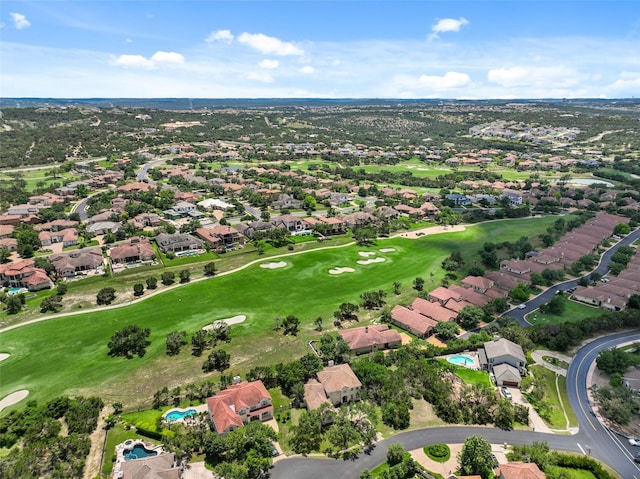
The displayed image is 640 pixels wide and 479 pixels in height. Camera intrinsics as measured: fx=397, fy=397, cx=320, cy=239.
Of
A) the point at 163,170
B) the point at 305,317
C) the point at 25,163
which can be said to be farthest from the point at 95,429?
the point at 25,163

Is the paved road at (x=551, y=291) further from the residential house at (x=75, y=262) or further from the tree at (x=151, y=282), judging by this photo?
the residential house at (x=75, y=262)

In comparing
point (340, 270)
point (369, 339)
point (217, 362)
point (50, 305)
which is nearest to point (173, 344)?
point (217, 362)

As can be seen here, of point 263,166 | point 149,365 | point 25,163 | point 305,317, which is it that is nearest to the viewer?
point 149,365

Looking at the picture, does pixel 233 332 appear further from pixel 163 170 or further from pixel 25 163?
pixel 25 163

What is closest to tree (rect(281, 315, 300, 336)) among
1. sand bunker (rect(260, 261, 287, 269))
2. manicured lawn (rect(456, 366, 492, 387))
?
manicured lawn (rect(456, 366, 492, 387))

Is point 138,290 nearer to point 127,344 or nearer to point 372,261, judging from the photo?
point 127,344

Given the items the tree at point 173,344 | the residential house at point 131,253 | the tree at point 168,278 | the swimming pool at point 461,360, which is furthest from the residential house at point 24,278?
the swimming pool at point 461,360
